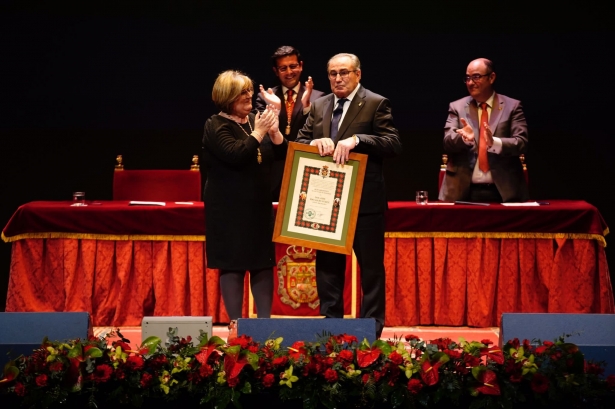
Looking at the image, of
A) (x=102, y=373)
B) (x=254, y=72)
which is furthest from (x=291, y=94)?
(x=102, y=373)

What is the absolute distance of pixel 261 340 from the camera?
3.31 m

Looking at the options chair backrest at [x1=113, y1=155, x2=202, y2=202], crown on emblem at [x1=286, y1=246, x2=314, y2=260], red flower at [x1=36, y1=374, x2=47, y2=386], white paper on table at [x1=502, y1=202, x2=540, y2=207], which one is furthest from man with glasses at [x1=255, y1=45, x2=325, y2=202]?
red flower at [x1=36, y1=374, x2=47, y2=386]

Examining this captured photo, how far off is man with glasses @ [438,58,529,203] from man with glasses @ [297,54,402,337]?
1288 millimetres

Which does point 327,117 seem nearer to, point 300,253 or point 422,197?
point 300,253

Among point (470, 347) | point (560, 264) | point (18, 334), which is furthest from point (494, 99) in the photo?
point (18, 334)

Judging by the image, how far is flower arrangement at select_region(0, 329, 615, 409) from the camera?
2.95 m

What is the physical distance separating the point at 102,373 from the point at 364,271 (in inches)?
66.0

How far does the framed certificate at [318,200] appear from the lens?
4227 millimetres

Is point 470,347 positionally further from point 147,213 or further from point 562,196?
point 562,196

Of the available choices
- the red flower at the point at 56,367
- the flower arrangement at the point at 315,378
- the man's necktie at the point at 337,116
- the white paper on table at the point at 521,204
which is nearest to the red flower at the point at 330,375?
the flower arrangement at the point at 315,378

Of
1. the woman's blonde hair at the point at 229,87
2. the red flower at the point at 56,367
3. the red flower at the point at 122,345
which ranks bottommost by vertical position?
the red flower at the point at 56,367

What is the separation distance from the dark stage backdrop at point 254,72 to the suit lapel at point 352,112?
239 cm

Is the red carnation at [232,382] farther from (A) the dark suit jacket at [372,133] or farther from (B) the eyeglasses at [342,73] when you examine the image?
(B) the eyeglasses at [342,73]

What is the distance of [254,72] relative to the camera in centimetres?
673
